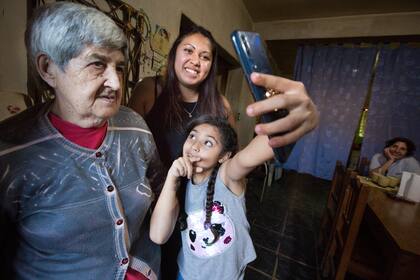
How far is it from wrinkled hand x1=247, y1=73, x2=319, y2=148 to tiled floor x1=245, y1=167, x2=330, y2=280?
177 centimetres

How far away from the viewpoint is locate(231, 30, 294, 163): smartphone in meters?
0.42

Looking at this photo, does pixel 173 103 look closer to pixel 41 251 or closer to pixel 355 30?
pixel 41 251

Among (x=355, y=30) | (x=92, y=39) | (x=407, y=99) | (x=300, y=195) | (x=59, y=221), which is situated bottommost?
(x=300, y=195)

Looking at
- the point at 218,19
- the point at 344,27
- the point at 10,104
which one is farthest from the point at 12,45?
the point at 344,27

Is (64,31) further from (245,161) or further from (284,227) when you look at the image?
(284,227)

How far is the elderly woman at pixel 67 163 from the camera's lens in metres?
0.54

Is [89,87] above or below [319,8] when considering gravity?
below

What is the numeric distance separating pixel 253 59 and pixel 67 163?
0.55 m

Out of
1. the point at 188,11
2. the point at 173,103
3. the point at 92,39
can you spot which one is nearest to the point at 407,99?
the point at 188,11

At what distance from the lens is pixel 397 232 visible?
1.16 m

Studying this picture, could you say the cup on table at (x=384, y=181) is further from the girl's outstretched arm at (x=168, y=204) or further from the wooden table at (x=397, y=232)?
the girl's outstretched arm at (x=168, y=204)

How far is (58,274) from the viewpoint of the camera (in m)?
0.61

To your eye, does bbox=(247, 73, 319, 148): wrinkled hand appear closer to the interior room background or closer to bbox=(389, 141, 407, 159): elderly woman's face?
the interior room background

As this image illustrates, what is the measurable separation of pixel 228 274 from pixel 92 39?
0.96 m
